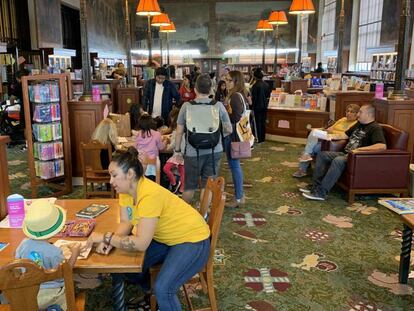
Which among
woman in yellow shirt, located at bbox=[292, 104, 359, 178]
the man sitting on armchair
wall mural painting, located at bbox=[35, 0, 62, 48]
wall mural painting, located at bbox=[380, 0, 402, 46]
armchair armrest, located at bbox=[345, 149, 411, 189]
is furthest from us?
wall mural painting, located at bbox=[380, 0, 402, 46]

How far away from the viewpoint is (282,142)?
30.5 ft

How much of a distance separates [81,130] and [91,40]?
1076cm

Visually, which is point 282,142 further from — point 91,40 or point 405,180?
point 91,40

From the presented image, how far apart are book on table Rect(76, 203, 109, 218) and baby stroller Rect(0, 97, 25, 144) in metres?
7.17

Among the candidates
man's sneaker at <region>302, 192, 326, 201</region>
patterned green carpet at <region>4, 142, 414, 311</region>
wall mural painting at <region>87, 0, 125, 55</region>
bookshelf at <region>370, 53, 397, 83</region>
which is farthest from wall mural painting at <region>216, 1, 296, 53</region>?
man's sneaker at <region>302, 192, 326, 201</region>

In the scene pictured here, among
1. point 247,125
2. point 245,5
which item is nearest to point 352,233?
point 247,125

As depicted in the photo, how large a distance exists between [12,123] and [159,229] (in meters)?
8.12

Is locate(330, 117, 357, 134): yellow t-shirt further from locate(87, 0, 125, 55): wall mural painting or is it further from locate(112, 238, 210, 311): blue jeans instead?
locate(87, 0, 125, 55): wall mural painting

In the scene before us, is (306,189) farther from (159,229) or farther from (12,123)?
(12,123)

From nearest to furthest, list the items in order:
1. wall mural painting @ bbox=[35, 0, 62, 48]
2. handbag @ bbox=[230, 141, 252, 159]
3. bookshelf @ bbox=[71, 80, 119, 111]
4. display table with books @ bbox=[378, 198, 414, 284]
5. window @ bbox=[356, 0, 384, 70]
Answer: display table with books @ bbox=[378, 198, 414, 284]
handbag @ bbox=[230, 141, 252, 159]
bookshelf @ bbox=[71, 80, 119, 111]
wall mural painting @ bbox=[35, 0, 62, 48]
window @ bbox=[356, 0, 384, 70]

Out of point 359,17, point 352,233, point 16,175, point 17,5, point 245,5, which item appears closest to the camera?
point 352,233

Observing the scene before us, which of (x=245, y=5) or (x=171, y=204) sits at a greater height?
(x=245, y=5)

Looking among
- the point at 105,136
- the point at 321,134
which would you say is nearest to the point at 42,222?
the point at 105,136

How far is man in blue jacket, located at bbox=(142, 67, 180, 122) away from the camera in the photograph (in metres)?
6.56
